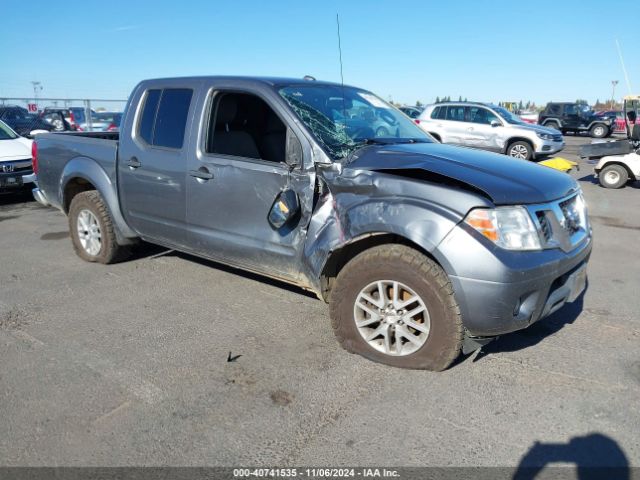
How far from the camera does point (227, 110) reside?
424 centimetres

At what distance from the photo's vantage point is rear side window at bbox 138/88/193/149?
425 centimetres

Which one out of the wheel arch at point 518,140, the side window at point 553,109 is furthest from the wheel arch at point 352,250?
the side window at point 553,109

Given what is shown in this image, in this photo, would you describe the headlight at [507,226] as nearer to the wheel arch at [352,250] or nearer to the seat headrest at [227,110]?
the wheel arch at [352,250]

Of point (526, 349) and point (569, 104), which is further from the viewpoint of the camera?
point (569, 104)

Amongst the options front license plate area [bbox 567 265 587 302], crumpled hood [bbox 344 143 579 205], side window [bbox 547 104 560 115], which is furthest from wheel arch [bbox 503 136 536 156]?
side window [bbox 547 104 560 115]

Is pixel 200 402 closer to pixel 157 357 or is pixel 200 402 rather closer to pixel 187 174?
pixel 157 357

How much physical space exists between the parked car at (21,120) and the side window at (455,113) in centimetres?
1208

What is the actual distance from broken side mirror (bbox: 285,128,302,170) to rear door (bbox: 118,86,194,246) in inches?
40.4

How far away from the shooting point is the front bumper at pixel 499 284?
2.80m

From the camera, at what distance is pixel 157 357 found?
3432mm

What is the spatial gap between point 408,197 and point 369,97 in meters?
1.87

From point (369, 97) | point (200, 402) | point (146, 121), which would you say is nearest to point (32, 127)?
point (146, 121)

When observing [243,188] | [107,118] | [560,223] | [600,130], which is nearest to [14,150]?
[243,188]

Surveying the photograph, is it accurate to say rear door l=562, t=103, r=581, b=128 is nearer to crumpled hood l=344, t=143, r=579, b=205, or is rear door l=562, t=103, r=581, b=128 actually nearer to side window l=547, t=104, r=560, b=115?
side window l=547, t=104, r=560, b=115
